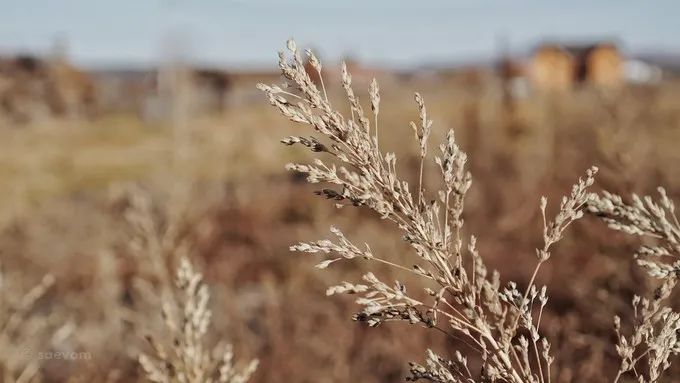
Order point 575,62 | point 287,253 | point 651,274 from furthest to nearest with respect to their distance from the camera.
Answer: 1. point 575,62
2. point 287,253
3. point 651,274

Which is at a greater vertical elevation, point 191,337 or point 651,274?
point 651,274

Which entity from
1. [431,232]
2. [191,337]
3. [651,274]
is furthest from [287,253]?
[651,274]

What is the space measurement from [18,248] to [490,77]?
44.8 ft

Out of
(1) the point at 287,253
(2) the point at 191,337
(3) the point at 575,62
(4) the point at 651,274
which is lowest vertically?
(3) the point at 575,62

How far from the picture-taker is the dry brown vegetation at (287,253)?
3738 mm

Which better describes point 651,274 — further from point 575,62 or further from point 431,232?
point 575,62

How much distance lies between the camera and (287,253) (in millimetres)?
11914

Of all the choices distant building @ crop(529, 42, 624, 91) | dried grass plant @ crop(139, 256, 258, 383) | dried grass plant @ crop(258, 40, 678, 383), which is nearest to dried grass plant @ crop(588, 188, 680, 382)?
dried grass plant @ crop(258, 40, 678, 383)

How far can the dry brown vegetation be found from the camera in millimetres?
3738

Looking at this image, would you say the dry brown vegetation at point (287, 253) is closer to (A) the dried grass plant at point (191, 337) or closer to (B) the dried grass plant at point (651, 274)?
(A) the dried grass plant at point (191, 337)

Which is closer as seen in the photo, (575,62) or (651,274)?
(651,274)

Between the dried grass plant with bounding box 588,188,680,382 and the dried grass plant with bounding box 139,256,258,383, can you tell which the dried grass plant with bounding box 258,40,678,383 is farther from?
the dried grass plant with bounding box 139,256,258,383

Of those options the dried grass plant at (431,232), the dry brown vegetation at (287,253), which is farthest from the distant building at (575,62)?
the dried grass plant at (431,232)

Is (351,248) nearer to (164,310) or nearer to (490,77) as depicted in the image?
(164,310)
